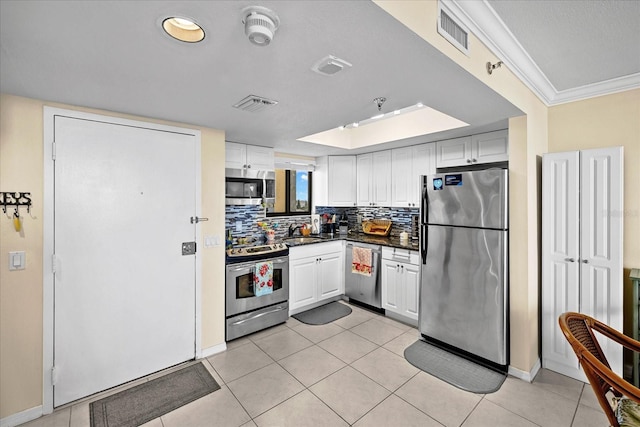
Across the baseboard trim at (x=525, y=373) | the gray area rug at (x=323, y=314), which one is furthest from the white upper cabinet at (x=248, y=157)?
the baseboard trim at (x=525, y=373)

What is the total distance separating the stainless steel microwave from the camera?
3.32 metres

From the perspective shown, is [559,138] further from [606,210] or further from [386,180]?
[386,180]

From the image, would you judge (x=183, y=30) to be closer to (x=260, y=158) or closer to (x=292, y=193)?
(x=260, y=158)

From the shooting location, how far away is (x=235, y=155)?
11.2ft

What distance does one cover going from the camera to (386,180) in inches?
161

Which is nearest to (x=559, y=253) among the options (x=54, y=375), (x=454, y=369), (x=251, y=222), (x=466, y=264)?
(x=466, y=264)

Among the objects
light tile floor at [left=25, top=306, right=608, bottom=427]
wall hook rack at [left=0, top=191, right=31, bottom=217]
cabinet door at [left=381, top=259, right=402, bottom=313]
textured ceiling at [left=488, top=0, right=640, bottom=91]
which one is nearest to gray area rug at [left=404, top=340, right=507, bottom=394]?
light tile floor at [left=25, top=306, right=608, bottom=427]

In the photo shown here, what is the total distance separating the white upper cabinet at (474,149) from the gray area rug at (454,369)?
2.06m

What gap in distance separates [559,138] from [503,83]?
130 centimetres

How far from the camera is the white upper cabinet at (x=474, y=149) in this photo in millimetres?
2947

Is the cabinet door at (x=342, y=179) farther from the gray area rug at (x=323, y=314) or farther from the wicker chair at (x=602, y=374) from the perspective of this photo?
the wicker chair at (x=602, y=374)

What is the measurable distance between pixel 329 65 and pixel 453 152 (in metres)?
2.38

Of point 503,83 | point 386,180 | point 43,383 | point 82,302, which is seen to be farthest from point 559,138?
point 43,383

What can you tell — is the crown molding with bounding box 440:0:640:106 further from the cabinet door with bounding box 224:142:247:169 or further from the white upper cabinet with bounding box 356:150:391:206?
the cabinet door with bounding box 224:142:247:169
